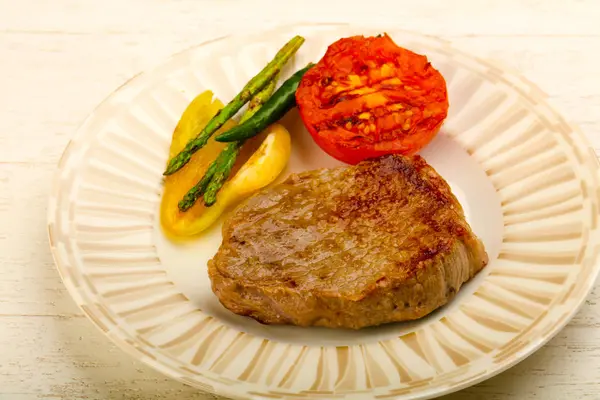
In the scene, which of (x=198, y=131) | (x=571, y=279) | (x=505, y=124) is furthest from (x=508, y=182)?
(x=198, y=131)

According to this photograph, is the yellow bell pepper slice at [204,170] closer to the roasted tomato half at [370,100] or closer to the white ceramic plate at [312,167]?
the white ceramic plate at [312,167]

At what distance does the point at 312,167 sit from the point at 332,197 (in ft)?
3.02

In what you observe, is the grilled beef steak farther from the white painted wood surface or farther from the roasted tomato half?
the white painted wood surface

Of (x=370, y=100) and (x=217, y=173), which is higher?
(x=370, y=100)

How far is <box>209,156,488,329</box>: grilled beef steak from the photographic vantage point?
3.45m

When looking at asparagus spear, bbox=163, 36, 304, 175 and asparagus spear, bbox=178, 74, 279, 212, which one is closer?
asparagus spear, bbox=178, 74, 279, 212

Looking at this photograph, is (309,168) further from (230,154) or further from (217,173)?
(217,173)

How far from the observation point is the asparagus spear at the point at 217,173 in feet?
14.1

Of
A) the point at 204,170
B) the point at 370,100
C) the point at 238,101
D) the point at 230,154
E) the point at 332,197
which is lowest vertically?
the point at 204,170

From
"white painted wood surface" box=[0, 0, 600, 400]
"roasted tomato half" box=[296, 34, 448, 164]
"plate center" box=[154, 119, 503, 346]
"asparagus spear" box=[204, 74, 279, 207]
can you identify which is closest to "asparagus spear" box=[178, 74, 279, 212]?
"asparagus spear" box=[204, 74, 279, 207]

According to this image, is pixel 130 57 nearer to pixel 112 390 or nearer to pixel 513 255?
pixel 112 390

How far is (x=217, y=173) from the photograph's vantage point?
4.48 metres

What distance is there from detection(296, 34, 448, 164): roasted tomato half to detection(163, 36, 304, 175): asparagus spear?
1.16ft

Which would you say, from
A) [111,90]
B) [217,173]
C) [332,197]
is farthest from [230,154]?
[111,90]
